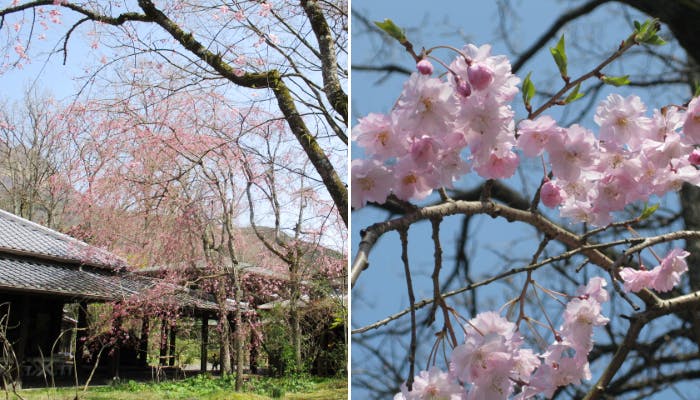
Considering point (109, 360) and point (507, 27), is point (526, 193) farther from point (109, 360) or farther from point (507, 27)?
point (109, 360)

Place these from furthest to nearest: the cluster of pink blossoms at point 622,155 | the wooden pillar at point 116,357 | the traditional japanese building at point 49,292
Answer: the wooden pillar at point 116,357 → the traditional japanese building at point 49,292 → the cluster of pink blossoms at point 622,155

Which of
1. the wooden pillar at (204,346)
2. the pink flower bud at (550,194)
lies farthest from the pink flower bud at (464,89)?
the wooden pillar at (204,346)

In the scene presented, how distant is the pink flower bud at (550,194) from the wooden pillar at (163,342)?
5.65 ft

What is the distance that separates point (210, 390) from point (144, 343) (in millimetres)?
345

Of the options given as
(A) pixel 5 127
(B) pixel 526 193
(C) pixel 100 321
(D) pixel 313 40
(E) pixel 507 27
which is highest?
(D) pixel 313 40

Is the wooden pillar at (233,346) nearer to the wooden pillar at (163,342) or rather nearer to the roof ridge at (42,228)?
the wooden pillar at (163,342)

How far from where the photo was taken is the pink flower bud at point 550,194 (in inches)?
29.4

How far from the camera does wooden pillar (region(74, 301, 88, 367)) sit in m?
2.10

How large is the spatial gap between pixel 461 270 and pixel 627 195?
877 millimetres

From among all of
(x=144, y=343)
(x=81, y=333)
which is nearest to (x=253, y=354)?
(x=144, y=343)

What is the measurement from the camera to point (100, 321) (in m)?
2.16

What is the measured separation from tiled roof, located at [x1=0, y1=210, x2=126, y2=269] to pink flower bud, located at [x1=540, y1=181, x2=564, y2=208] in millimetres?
1575

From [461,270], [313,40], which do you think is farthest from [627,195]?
[313,40]

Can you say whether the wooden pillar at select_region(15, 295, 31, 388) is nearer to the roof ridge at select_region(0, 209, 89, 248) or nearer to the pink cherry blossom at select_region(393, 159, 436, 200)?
the roof ridge at select_region(0, 209, 89, 248)
